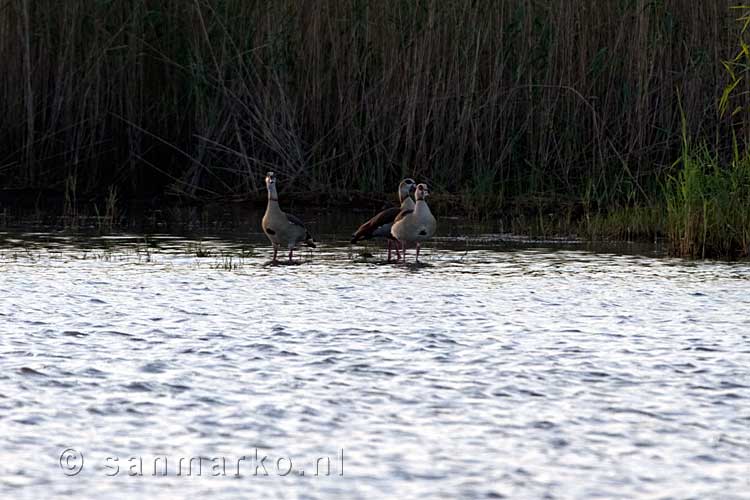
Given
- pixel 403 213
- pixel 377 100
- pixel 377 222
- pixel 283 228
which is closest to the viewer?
pixel 283 228

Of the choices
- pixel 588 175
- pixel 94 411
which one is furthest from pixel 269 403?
pixel 588 175

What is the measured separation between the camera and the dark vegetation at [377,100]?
14281 mm

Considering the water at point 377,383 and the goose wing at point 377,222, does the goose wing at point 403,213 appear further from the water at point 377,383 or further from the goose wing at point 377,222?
the water at point 377,383

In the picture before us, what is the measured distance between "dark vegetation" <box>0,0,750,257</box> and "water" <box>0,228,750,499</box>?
14.9 ft

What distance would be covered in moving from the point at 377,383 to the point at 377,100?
9.27 m

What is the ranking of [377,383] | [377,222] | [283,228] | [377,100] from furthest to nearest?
[377,100] < [377,222] < [283,228] < [377,383]

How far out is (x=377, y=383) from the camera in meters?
5.86

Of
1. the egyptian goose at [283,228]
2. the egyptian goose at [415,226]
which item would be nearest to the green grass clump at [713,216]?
the egyptian goose at [415,226]

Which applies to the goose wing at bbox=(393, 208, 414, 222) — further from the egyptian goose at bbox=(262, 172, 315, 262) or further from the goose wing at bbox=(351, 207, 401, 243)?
the egyptian goose at bbox=(262, 172, 315, 262)

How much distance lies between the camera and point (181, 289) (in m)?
8.96

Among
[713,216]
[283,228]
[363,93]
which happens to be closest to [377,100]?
[363,93]

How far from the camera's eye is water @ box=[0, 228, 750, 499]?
14.6ft

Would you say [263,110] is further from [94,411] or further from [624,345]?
[94,411]

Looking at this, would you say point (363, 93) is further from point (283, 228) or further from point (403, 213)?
point (283, 228)
